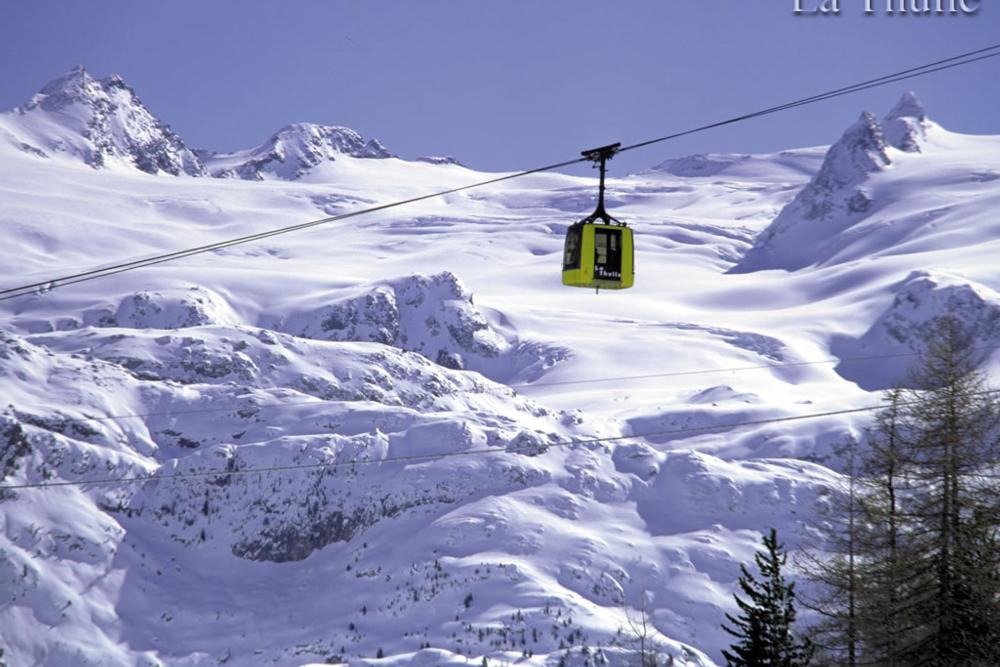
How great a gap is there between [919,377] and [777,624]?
7756 millimetres

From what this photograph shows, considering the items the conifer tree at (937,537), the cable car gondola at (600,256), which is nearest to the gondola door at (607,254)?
the cable car gondola at (600,256)

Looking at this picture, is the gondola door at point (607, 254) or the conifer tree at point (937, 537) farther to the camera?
the gondola door at point (607, 254)

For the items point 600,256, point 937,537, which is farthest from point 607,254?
point 937,537

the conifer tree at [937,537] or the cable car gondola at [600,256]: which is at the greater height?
the cable car gondola at [600,256]

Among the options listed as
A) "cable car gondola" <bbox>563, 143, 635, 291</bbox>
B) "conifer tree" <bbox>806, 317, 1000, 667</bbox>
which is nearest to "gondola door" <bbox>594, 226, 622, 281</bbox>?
"cable car gondola" <bbox>563, 143, 635, 291</bbox>

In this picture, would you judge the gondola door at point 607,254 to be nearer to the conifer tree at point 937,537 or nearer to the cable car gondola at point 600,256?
the cable car gondola at point 600,256

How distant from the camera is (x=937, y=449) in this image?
26734mm

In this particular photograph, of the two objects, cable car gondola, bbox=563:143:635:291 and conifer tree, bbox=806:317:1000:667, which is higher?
cable car gondola, bbox=563:143:635:291

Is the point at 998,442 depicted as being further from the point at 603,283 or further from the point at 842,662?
the point at 603,283

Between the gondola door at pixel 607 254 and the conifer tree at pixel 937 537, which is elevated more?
the gondola door at pixel 607 254

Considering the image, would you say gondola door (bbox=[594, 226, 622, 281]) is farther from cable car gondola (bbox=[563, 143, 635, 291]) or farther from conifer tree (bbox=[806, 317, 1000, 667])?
conifer tree (bbox=[806, 317, 1000, 667])

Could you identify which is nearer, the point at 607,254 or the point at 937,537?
the point at 937,537

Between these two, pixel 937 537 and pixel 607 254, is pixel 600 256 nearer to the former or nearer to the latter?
pixel 607 254

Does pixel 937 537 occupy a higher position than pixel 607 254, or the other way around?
pixel 607 254
